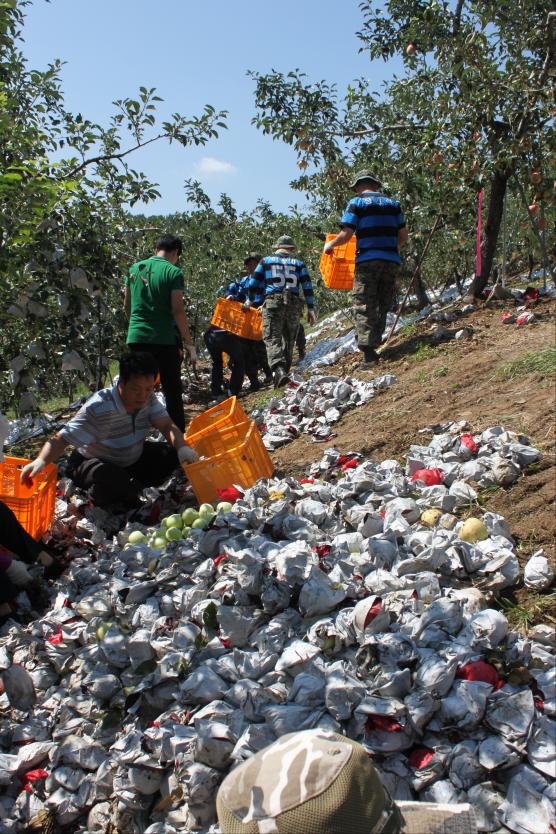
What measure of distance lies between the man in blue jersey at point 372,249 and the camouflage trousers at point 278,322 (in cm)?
118

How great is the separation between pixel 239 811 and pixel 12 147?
157 inches

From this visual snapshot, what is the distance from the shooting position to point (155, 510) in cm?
405

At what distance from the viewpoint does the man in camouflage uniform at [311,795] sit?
53.6 inches

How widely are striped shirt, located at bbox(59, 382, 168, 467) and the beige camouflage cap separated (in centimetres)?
269

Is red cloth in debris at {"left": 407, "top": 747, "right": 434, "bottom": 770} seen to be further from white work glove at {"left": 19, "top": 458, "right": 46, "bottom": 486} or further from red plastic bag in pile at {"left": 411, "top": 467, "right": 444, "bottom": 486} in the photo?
white work glove at {"left": 19, "top": 458, "right": 46, "bottom": 486}

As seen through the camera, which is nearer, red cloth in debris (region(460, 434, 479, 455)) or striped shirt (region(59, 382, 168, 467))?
red cloth in debris (region(460, 434, 479, 455))

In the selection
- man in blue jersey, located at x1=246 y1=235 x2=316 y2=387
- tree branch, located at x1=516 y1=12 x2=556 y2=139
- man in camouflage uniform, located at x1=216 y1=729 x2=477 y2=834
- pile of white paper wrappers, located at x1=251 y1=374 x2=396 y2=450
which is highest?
tree branch, located at x1=516 y1=12 x2=556 y2=139

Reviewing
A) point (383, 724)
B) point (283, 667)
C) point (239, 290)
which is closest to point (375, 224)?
point (239, 290)

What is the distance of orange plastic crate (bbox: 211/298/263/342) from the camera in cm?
816

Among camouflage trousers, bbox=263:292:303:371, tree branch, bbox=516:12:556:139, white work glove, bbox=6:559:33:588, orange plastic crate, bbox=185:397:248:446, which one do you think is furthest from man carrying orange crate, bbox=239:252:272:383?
white work glove, bbox=6:559:33:588

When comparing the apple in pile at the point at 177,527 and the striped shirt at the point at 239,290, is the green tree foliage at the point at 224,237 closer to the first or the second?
the striped shirt at the point at 239,290

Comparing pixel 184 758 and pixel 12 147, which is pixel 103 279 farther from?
pixel 184 758

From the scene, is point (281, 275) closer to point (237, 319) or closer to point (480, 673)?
point (237, 319)

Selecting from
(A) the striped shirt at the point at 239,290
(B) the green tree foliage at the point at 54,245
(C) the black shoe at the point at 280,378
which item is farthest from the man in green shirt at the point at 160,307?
(A) the striped shirt at the point at 239,290
